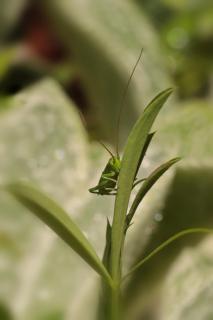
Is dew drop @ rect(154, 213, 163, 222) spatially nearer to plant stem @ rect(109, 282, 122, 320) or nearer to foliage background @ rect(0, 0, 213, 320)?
foliage background @ rect(0, 0, 213, 320)

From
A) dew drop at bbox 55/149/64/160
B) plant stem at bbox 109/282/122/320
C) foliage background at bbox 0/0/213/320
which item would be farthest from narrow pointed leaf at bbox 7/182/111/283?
dew drop at bbox 55/149/64/160

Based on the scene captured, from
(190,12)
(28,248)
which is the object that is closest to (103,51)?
(190,12)

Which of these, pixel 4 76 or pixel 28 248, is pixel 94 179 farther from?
pixel 4 76

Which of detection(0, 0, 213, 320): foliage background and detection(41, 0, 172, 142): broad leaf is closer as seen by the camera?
detection(0, 0, 213, 320): foliage background

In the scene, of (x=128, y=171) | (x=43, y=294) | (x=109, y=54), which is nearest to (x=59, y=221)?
(x=128, y=171)

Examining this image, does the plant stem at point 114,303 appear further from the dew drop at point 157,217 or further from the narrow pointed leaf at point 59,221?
the dew drop at point 157,217

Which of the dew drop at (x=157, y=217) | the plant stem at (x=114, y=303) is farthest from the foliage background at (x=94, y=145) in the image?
the plant stem at (x=114, y=303)

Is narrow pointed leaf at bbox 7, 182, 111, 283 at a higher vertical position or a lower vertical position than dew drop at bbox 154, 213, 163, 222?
higher

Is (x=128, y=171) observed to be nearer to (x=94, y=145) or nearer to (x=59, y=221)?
(x=59, y=221)

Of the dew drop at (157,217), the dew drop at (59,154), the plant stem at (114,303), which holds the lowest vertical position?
the dew drop at (157,217)
